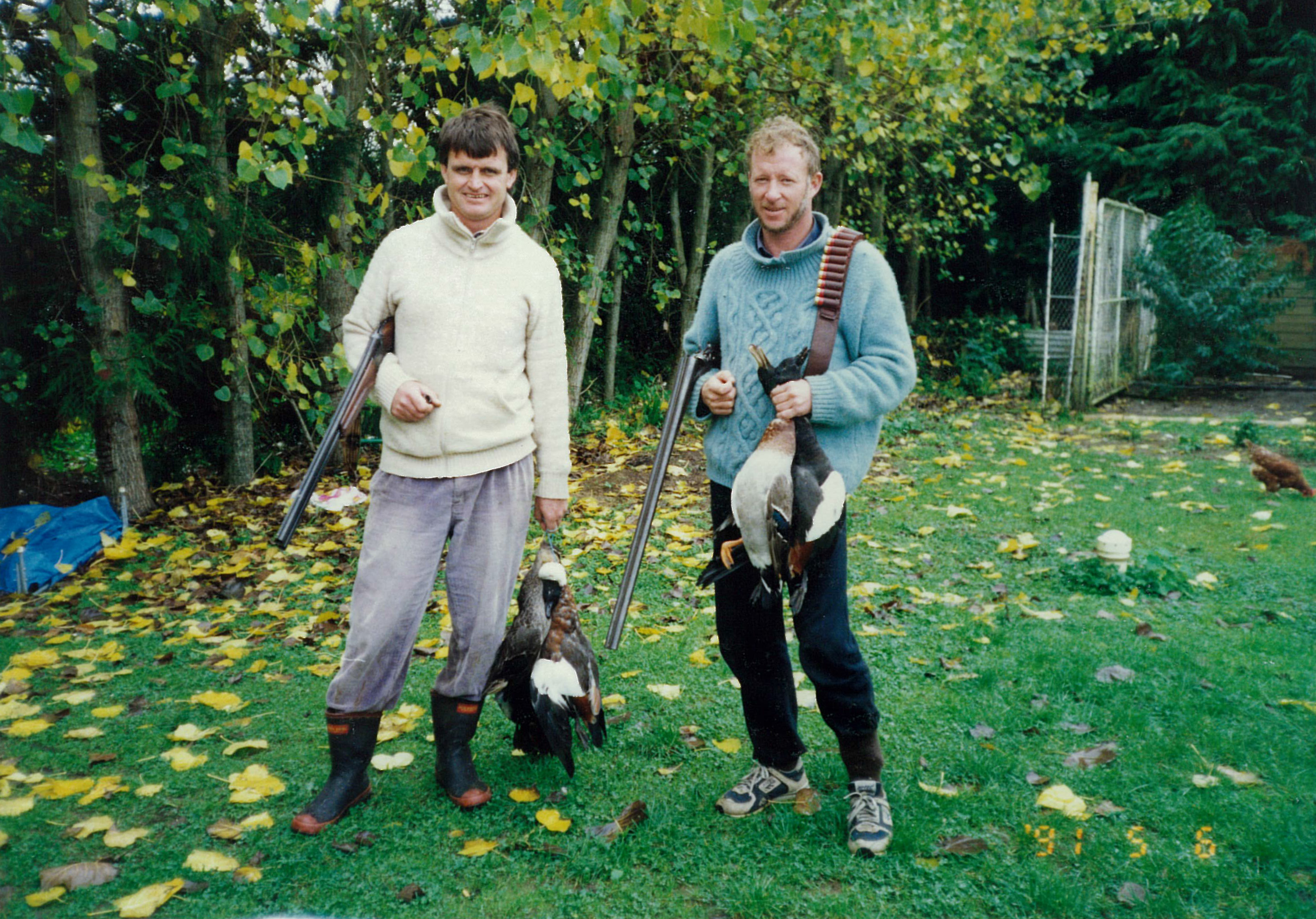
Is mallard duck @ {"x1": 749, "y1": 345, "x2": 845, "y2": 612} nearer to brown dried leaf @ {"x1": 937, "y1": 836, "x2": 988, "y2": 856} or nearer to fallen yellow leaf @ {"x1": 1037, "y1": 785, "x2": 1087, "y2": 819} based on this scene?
brown dried leaf @ {"x1": 937, "y1": 836, "x2": 988, "y2": 856}

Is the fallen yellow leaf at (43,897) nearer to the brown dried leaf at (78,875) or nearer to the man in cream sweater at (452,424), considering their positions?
the brown dried leaf at (78,875)

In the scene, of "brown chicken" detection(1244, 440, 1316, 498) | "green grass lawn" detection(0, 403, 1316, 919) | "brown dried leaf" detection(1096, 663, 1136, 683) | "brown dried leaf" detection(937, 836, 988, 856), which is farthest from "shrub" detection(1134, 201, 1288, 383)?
"brown dried leaf" detection(937, 836, 988, 856)

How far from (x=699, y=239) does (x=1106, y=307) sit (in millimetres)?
5363

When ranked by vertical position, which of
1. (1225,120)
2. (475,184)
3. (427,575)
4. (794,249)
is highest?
(1225,120)

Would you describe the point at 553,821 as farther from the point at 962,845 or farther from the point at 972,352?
the point at 972,352

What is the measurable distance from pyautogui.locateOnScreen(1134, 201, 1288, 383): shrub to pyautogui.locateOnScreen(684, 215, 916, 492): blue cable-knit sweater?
11.0 m

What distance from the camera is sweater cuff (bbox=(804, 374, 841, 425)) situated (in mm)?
2533

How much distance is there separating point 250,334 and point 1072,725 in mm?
4780

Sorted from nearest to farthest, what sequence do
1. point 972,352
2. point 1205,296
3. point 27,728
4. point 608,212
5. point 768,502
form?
point 768,502 < point 27,728 < point 608,212 < point 1205,296 < point 972,352

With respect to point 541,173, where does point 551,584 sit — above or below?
below

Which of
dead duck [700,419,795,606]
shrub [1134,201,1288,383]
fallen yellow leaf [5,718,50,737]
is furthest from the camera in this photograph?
shrub [1134,201,1288,383]

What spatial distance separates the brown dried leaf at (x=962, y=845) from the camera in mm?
2787

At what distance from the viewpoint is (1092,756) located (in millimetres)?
3322

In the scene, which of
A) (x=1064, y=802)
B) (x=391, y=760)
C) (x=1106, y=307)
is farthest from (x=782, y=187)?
(x=1106, y=307)
